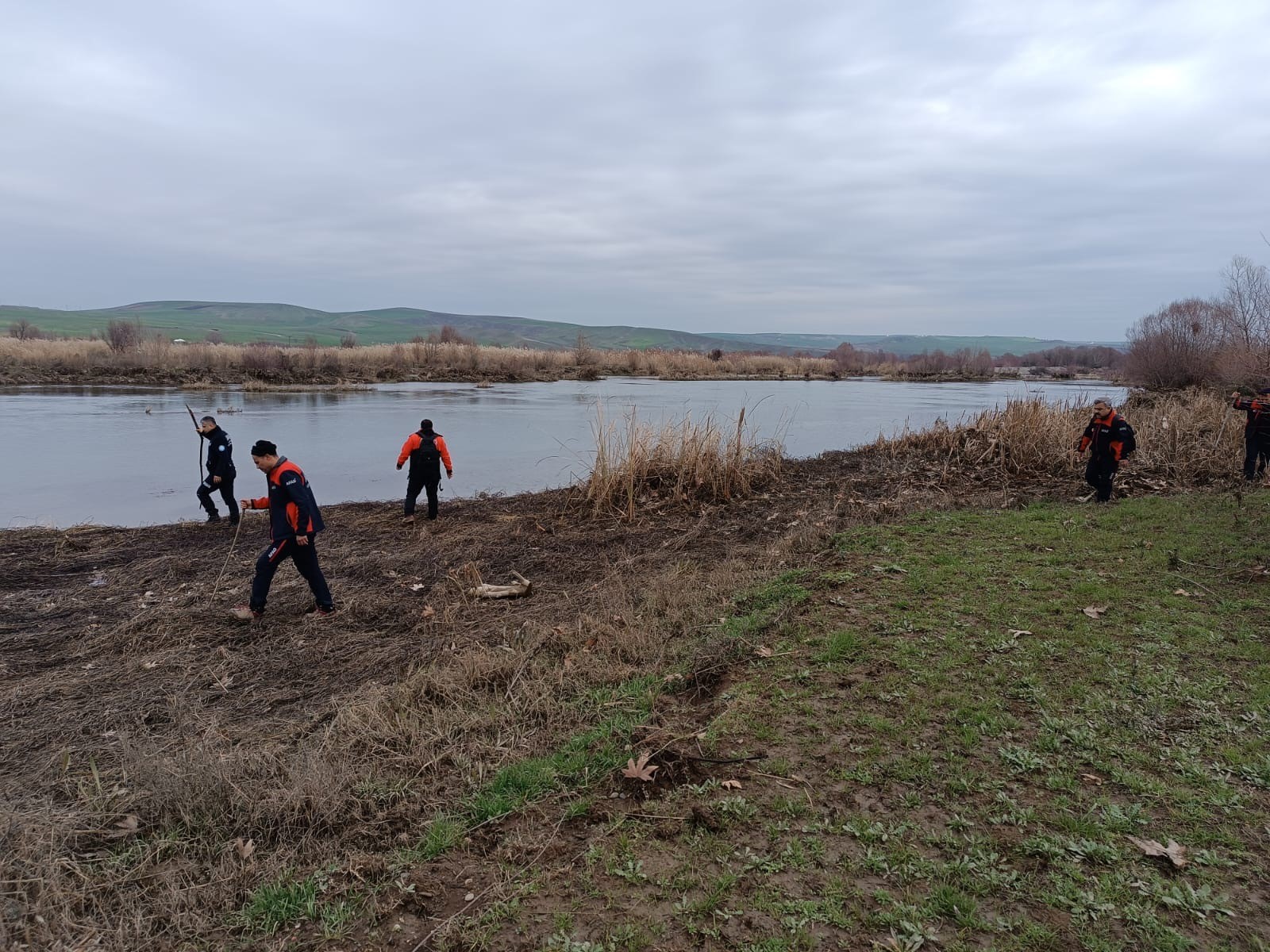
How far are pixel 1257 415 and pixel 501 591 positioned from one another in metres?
11.5

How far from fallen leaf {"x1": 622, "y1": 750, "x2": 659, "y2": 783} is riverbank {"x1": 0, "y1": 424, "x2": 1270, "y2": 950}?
29 mm

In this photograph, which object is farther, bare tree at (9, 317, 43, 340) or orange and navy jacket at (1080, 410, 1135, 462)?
bare tree at (9, 317, 43, 340)

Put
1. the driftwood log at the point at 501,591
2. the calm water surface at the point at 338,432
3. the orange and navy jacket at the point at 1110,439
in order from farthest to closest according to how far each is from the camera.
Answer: the calm water surface at the point at 338,432
the orange and navy jacket at the point at 1110,439
the driftwood log at the point at 501,591

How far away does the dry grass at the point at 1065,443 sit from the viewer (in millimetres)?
12188

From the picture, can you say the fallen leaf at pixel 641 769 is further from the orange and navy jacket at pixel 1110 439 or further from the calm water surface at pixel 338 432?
the calm water surface at pixel 338 432

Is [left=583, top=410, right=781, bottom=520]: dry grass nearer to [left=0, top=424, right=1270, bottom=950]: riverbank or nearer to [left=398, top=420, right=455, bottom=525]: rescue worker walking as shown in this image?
[left=398, top=420, right=455, bottom=525]: rescue worker walking

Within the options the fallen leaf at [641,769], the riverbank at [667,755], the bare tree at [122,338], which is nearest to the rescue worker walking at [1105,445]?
the riverbank at [667,755]

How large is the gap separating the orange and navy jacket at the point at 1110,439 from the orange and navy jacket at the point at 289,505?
384 inches

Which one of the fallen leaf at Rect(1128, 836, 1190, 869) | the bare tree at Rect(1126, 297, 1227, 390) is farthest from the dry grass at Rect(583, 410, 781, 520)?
the bare tree at Rect(1126, 297, 1227, 390)

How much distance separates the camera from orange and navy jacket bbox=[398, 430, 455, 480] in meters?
10.3

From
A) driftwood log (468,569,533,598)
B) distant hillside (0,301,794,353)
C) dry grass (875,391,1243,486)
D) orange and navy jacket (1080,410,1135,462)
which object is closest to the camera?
driftwood log (468,569,533,598)

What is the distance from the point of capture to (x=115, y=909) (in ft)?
9.31

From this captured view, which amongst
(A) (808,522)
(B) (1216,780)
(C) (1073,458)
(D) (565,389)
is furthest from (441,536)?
(D) (565,389)

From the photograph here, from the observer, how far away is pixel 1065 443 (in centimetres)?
1338
